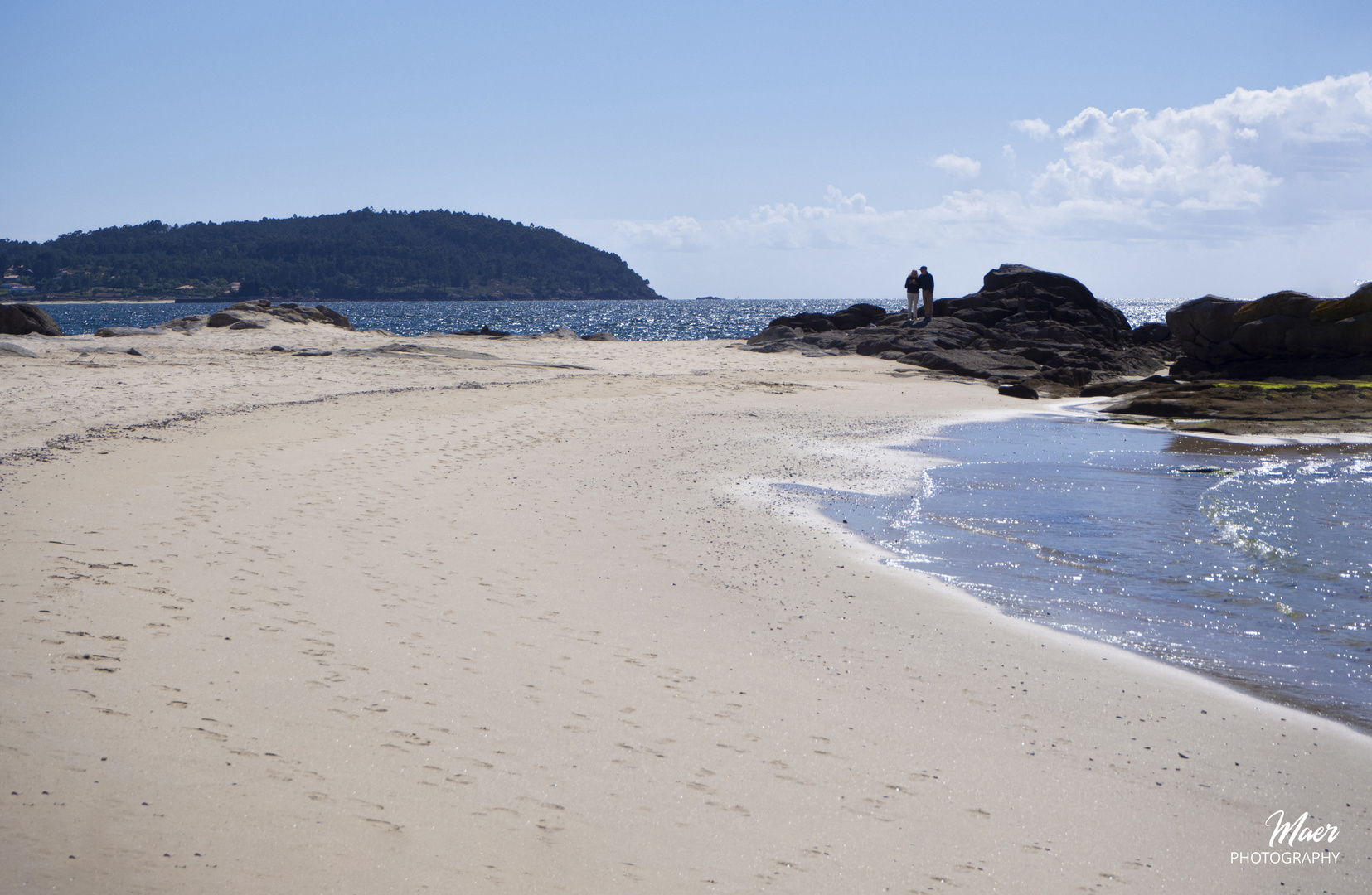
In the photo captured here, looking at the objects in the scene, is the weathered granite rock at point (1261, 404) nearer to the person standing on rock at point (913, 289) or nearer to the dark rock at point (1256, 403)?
the dark rock at point (1256, 403)

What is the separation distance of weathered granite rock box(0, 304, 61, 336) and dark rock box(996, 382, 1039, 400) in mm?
28375

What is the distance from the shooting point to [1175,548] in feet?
26.2

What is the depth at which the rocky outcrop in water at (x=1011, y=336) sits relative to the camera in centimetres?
2592

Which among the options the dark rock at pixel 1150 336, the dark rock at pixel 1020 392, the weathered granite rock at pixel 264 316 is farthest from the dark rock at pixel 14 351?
the dark rock at pixel 1150 336

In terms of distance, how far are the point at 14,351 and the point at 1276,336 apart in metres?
29.4

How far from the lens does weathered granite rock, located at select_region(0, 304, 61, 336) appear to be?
86.0 ft

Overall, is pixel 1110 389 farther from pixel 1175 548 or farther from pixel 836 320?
pixel 1175 548

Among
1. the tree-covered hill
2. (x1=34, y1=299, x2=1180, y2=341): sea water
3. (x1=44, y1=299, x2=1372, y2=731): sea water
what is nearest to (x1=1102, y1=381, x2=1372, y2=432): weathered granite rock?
(x1=44, y1=299, x2=1372, y2=731): sea water

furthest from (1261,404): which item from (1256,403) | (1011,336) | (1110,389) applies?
(1011,336)

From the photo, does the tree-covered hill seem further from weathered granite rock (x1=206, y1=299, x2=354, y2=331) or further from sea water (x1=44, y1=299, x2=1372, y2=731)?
sea water (x1=44, y1=299, x2=1372, y2=731)

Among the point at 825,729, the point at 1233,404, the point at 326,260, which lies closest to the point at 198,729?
the point at 825,729

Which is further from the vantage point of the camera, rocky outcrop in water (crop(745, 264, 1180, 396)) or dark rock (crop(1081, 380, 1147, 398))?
rocky outcrop in water (crop(745, 264, 1180, 396))

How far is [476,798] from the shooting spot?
10.7ft

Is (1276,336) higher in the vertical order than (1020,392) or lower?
higher
